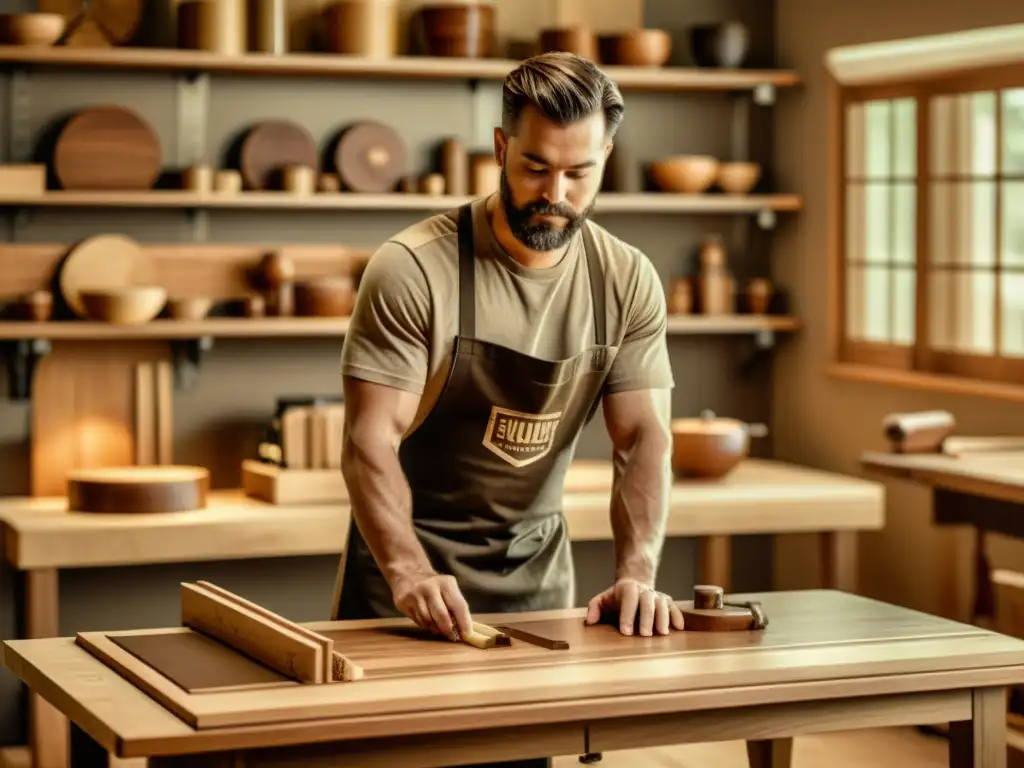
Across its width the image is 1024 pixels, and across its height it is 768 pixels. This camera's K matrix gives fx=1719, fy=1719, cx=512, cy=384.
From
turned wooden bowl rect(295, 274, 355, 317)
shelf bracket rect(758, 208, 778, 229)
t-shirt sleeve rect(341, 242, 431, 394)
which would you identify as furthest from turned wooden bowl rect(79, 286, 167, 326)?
t-shirt sleeve rect(341, 242, 431, 394)

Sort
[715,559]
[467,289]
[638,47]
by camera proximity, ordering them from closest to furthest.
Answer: [467,289] < [715,559] < [638,47]

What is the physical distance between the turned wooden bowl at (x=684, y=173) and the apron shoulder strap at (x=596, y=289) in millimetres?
2890

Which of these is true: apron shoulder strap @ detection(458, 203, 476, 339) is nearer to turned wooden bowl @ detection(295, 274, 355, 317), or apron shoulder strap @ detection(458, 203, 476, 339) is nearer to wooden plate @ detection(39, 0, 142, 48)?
turned wooden bowl @ detection(295, 274, 355, 317)

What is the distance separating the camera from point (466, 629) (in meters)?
2.71

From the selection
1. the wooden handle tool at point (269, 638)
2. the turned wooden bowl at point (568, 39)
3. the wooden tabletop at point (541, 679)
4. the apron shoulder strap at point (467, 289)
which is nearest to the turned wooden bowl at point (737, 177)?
the turned wooden bowl at point (568, 39)

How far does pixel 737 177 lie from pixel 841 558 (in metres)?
1.46

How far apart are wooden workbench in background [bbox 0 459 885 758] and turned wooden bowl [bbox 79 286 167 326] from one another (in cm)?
59

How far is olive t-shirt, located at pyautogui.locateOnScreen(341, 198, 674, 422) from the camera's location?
2986mm

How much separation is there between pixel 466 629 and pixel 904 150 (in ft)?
11.7

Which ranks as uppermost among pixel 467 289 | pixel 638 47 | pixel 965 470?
pixel 638 47

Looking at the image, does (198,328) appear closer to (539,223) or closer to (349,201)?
(349,201)

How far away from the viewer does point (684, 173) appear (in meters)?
6.00

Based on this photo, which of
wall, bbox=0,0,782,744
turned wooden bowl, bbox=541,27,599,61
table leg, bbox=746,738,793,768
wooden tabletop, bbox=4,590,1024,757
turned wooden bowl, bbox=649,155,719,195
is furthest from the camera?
turned wooden bowl, bbox=649,155,719,195

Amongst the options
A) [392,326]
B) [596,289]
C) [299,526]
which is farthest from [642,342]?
[299,526]
